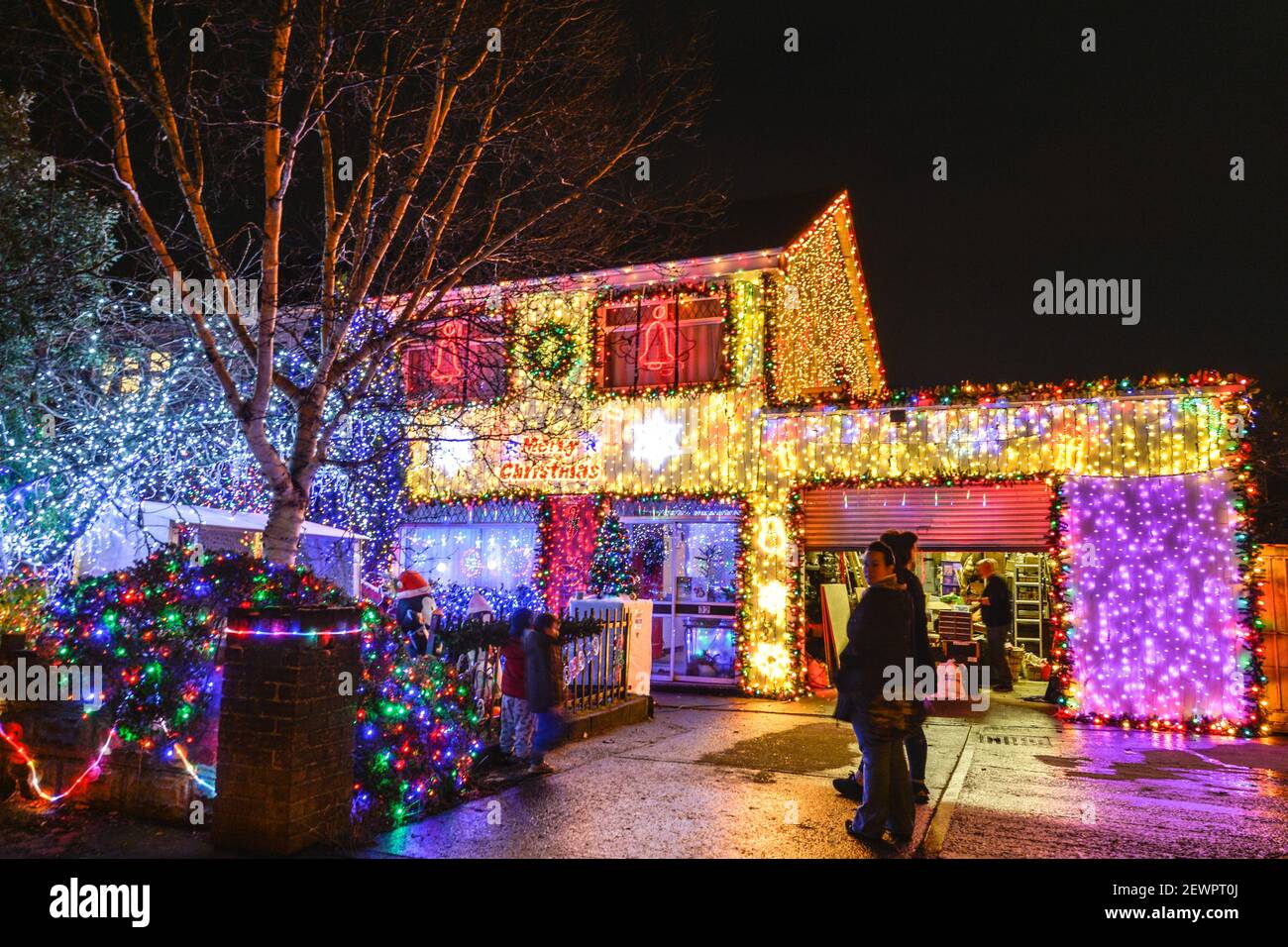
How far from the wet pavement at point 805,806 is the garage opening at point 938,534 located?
3.09 metres

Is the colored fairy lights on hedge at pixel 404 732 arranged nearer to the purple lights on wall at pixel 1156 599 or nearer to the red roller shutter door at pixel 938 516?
the red roller shutter door at pixel 938 516

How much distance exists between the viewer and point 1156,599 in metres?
10.0

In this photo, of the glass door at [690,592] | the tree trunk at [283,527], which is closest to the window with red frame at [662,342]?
the glass door at [690,592]

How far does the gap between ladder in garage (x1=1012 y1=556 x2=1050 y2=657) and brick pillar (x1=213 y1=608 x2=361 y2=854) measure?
45.5ft

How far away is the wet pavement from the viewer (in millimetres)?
5309

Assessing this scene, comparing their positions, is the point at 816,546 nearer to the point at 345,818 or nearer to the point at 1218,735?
the point at 1218,735

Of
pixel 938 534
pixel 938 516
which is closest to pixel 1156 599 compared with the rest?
pixel 938 534

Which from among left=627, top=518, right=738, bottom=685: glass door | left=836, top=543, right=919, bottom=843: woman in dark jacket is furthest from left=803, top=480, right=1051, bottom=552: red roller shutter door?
left=836, top=543, right=919, bottom=843: woman in dark jacket

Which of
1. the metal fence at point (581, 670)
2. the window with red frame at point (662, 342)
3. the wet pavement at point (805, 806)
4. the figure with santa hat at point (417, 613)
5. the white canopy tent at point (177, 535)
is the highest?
the window with red frame at point (662, 342)

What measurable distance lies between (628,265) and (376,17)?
6.12 metres

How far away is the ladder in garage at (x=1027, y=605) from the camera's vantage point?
630 inches

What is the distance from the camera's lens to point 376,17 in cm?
787

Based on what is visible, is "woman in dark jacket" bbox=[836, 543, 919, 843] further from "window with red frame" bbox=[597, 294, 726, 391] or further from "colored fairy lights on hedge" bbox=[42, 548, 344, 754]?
"window with red frame" bbox=[597, 294, 726, 391]
